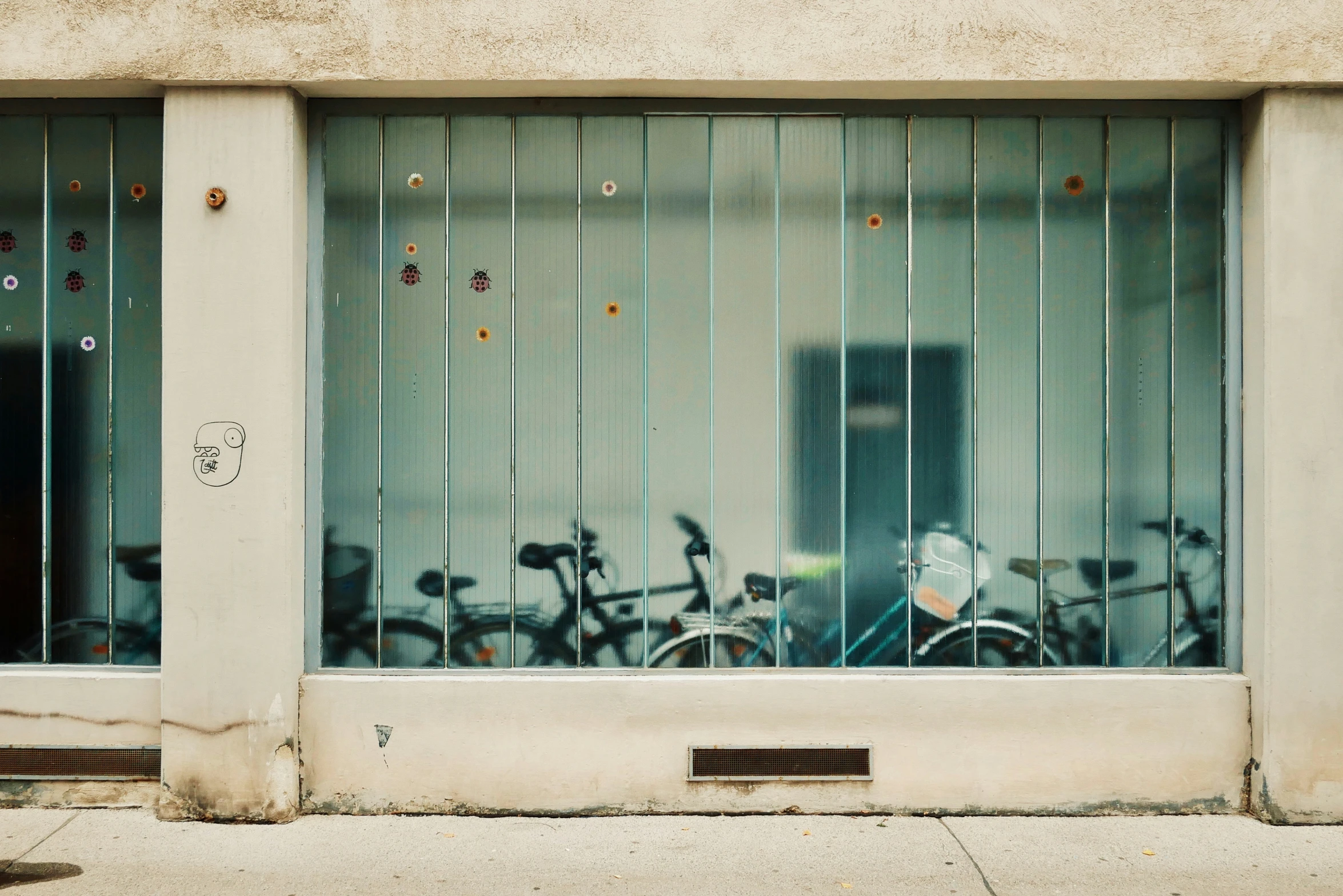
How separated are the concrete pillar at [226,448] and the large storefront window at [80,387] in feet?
1.41

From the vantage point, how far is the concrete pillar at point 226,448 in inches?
194

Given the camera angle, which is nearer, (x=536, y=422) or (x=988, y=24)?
(x=988, y=24)

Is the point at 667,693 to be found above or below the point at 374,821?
above

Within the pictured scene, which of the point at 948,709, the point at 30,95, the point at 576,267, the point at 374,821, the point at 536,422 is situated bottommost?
the point at 374,821

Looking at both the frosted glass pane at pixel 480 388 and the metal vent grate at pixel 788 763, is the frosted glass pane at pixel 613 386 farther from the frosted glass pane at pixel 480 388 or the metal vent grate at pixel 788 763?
the metal vent grate at pixel 788 763

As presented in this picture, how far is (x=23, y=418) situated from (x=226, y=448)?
132 cm

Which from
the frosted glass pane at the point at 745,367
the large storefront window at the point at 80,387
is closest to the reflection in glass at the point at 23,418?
the large storefront window at the point at 80,387

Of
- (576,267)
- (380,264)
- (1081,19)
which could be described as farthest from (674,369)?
(1081,19)

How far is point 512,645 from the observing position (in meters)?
5.24

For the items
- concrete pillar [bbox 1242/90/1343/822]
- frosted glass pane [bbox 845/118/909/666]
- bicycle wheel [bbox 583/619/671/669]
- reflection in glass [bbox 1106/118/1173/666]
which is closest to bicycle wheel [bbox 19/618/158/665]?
bicycle wheel [bbox 583/619/671/669]

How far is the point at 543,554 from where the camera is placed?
525cm

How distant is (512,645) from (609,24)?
326 cm

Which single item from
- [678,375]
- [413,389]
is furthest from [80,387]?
[678,375]

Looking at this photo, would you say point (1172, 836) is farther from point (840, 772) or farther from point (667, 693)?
point (667, 693)
